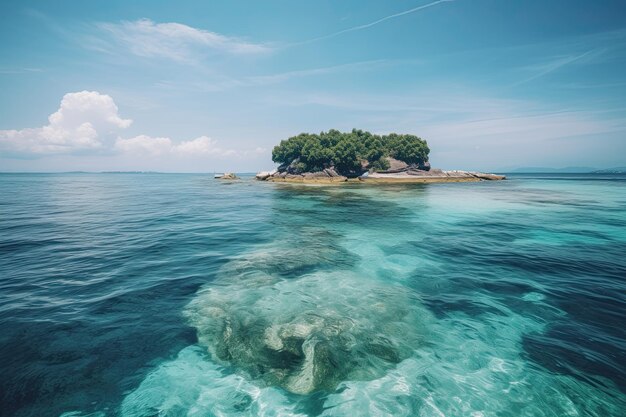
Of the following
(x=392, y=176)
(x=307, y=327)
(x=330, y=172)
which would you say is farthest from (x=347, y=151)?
(x=307, y=327)

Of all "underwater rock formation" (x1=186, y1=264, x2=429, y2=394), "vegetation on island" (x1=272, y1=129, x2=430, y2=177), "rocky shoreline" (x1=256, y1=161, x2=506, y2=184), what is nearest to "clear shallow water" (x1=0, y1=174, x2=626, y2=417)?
"underwater rock formation" (x1=186, y1=264, x2=429, y2=394)

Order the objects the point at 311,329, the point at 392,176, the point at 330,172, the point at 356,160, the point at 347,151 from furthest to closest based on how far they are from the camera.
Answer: the point at 330,172 < the point at 392,176 < the point at 356,160 < the point at 347,151 < the point at 311,329

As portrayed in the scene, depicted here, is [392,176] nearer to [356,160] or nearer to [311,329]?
[356,160]

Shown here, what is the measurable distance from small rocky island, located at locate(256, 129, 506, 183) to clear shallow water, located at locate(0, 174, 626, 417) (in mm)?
69102

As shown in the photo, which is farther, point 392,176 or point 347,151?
point 392,176

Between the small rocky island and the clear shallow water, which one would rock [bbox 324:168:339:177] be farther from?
the clear shallow water

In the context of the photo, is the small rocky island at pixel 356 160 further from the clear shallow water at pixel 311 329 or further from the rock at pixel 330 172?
the clear shallow water at pixel 311 329

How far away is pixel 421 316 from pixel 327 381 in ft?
13.0

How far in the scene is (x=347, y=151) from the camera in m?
83.6

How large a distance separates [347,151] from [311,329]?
79.7 meters

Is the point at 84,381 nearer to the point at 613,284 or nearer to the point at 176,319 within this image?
the point at 176,319

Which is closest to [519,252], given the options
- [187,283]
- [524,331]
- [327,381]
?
[524,331]

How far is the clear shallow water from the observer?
5410 mm

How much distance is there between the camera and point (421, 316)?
27.4 ft
